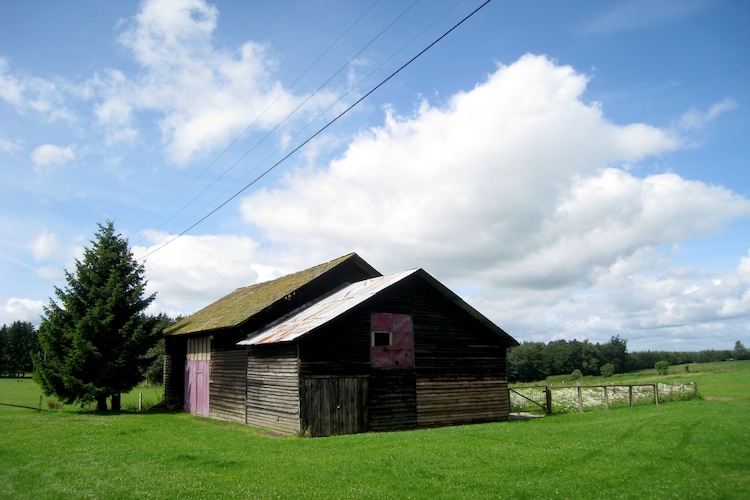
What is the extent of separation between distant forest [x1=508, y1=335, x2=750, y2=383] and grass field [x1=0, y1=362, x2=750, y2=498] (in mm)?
74092

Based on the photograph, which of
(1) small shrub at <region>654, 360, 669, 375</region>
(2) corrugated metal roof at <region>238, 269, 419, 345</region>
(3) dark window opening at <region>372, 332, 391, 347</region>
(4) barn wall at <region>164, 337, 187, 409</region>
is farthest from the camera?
(1) small shrub at <region>654, 360, 669, 375</region>

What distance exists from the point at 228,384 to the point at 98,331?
9.76 metres

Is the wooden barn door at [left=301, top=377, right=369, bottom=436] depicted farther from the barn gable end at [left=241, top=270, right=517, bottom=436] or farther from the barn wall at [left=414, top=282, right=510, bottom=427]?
the barn wall at [left=414, top=282, right=510, bottom=427]

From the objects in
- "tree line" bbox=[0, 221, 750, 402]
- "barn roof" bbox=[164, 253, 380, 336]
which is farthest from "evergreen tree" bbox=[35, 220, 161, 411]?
"barn roof" bbox=[164, 253, 380, 336]

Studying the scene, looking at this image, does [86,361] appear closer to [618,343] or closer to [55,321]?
[55,321]

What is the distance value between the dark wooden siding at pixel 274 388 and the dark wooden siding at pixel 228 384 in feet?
2.36

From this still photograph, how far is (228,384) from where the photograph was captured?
25.5 metres

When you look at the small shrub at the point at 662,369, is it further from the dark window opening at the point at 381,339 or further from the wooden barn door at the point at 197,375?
the wooden barn door at the point at 197,375

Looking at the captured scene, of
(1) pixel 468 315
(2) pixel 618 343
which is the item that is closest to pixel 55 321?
(1) pixel 468 315

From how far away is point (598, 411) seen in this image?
84.0 ft

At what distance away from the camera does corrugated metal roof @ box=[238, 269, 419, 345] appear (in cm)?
2070

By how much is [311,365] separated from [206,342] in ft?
35.7

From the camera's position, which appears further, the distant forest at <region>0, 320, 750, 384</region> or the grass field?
the distant forest at <region>0, 320, 750, 384</region>

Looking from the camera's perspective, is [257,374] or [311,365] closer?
[311,365]
